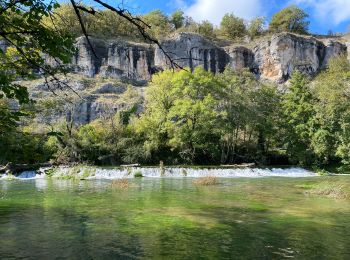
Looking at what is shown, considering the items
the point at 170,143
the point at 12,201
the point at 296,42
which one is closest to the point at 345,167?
the point at 170,143

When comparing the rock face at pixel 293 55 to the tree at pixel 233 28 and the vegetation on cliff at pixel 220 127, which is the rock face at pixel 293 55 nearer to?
the tree at pixel 233 28

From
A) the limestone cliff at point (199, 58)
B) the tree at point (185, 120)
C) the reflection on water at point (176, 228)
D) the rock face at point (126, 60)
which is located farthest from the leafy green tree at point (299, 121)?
the rock face at point (126, 60)

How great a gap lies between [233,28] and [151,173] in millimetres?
80794

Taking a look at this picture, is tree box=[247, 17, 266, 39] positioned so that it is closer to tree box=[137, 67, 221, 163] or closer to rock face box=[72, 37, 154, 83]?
rock face box=[72, 37, 154, 83]

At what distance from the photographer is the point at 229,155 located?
44812 mm

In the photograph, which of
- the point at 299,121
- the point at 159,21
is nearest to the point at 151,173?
the point at 299,121

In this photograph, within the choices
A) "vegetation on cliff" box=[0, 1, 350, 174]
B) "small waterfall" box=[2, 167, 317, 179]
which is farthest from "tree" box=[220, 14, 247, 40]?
"small waterfall" box=[2, 167, 317, 179]

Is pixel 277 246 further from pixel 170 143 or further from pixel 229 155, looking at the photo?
pixel 229 155

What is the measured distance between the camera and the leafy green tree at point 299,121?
42.8 m

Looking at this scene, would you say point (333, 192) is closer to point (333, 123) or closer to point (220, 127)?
point (220, 127)

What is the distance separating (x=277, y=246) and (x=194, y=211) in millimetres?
4891

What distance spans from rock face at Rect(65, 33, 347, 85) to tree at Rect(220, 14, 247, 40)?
20.4m

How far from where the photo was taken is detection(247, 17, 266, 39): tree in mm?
103438

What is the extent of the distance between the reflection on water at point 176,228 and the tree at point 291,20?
93.4 meters
